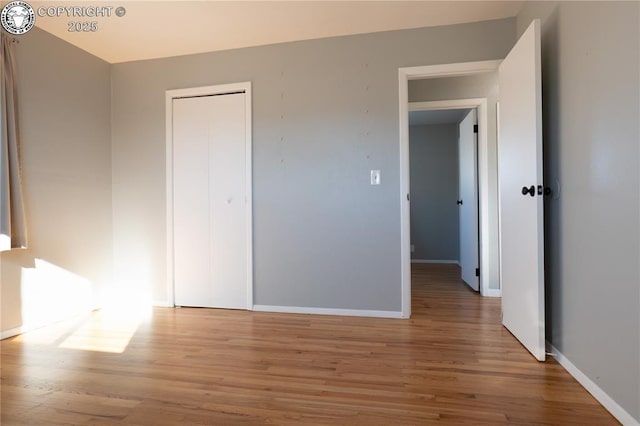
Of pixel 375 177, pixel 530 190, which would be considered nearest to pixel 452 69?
pixel 375 177

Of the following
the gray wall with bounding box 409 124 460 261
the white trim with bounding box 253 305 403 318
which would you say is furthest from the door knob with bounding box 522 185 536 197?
the gray wall with bounding box 409 124 460 261

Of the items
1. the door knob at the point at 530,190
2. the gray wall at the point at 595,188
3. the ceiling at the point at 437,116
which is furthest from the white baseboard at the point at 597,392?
the ceiling at the point at 437,116

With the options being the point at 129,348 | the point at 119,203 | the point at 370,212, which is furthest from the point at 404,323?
the point at 119,203

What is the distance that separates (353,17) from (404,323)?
2.40 meters

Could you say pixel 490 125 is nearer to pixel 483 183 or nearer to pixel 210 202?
pixel 483 183

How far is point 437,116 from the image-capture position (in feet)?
18.5

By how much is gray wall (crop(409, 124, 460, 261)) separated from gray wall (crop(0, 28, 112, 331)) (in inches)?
183

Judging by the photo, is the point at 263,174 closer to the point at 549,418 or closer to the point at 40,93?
the point at 40,93

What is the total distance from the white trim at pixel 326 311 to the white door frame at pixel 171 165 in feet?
0.55

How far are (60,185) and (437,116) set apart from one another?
4.96 meters

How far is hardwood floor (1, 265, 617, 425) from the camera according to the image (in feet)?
5.08

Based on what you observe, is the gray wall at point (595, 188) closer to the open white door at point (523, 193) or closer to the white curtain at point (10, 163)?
the open white door at point (523, 193)

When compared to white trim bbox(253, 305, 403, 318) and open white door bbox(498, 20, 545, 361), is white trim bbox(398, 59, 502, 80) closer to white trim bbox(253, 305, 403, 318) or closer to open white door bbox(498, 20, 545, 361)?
open white door bbox(498, 20, 545, 361)

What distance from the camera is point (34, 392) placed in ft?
5.83
